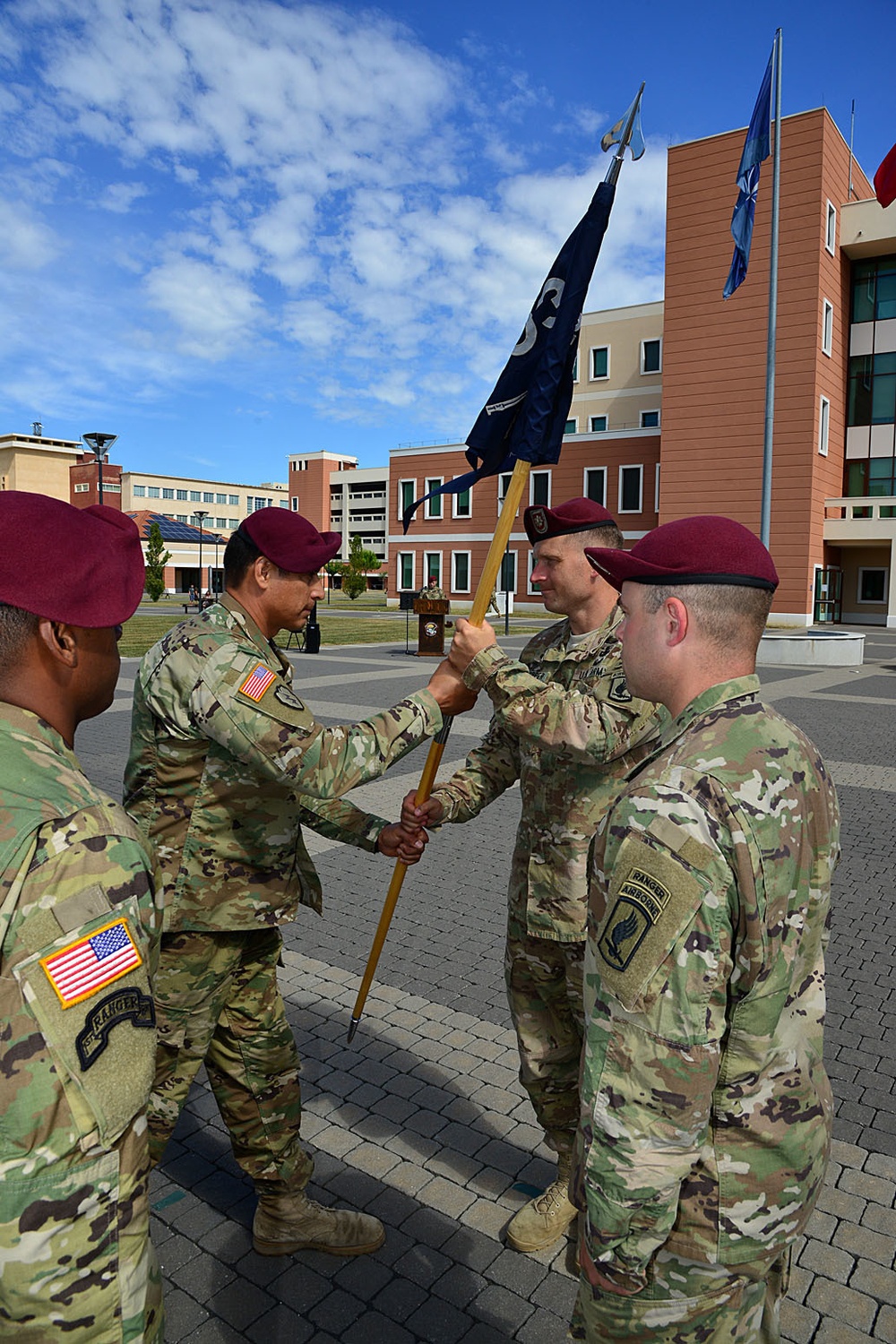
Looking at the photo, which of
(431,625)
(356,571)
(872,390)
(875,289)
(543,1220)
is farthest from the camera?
(356,571)

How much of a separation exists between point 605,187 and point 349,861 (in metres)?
5.41

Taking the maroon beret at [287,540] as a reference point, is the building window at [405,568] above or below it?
above

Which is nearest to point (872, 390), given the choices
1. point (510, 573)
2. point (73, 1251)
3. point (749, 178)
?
point (510, 573)

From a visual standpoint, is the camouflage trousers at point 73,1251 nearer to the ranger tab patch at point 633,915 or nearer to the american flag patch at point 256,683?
the ranger tab patch at point 633,915

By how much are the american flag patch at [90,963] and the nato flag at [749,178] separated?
1461 cm

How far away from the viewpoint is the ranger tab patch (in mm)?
1494

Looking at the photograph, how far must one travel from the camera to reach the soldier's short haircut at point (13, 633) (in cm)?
142

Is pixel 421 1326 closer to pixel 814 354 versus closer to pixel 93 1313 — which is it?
pixel 93 1313

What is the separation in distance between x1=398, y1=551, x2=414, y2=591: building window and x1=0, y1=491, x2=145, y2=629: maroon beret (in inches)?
2160

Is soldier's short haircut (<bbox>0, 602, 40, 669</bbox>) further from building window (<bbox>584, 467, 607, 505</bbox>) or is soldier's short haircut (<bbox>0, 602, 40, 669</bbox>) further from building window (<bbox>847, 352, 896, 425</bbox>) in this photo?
building window (<bbox>584, 467, 607, 505</bbox>)

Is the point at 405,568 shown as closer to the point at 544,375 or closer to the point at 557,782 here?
the point at 544,375

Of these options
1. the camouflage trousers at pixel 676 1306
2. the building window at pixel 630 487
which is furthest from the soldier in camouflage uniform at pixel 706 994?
the building window at pixel 630 487

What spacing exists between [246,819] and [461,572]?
170 feet

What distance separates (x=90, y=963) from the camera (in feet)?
4.17
